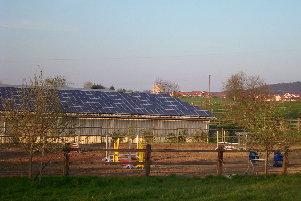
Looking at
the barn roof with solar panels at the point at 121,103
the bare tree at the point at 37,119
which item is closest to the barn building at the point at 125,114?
the barn roof with solar panels at the point at 121,103

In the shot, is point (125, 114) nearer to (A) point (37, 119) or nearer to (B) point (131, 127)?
(B) point (131, 127)

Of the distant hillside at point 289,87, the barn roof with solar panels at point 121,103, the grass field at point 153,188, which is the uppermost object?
the distant hillside at point 289,87

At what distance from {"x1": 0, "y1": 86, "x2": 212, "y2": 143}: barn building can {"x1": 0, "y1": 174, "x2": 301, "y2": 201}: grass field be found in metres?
21.3

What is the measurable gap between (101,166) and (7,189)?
9.28 m

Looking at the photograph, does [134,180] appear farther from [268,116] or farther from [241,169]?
[241,169]

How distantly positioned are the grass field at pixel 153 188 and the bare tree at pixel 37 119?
1185 mm

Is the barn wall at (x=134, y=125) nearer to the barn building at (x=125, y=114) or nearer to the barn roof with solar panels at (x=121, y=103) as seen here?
the barn building at (x=125, y=114)

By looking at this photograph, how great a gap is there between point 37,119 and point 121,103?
1052 inches

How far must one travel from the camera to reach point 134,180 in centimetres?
1728

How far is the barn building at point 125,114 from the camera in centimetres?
3975

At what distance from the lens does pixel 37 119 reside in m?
16.8

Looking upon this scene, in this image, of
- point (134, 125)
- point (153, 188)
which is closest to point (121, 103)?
point (134, 125)

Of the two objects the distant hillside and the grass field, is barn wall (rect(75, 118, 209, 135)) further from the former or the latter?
the distant hillside

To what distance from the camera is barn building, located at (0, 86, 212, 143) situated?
3975cm
